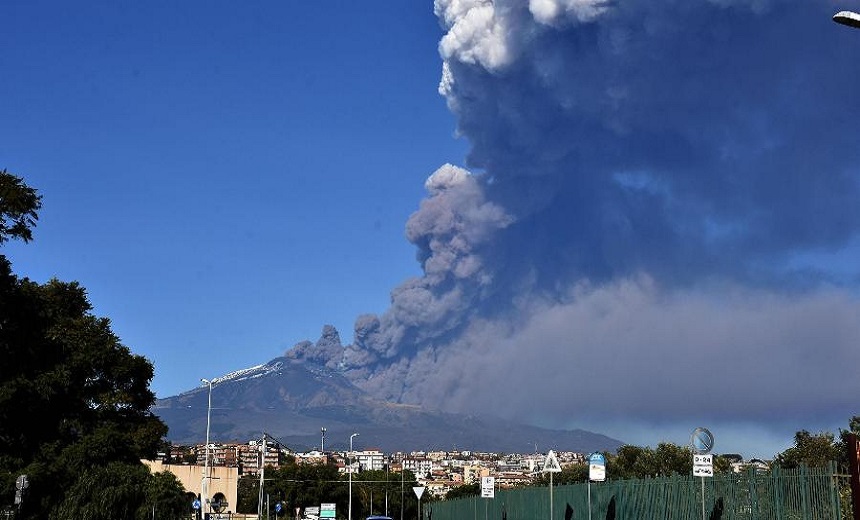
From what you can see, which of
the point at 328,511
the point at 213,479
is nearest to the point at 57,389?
the point at 328,511

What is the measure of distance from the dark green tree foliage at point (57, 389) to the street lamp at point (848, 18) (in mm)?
28550

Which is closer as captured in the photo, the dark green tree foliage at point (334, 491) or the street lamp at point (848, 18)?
the street lamp at point (848, 18)

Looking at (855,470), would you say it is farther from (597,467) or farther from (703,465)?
(597,467)

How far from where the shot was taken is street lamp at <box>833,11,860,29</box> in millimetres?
13539

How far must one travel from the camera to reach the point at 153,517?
Answer: 107ft

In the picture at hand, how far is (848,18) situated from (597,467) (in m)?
13.2

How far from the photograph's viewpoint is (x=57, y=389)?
41781 millimetres

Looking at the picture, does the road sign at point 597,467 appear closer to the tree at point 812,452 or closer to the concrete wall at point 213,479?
the tree at point 812,452

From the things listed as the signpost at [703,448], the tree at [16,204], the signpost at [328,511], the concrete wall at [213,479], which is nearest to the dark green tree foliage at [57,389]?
the tree at [16,204]

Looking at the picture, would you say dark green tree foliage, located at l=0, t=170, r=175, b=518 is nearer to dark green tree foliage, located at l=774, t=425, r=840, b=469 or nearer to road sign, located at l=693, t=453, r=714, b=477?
road sign, located at l=693, t=453, r=714, b=477

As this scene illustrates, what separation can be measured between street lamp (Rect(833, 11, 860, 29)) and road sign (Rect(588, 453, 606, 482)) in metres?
12.8

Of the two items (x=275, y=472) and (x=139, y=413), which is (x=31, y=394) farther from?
(x=275, y=472)

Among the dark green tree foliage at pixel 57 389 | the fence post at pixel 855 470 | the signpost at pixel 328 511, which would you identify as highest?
the dark green tree foliage at pixel 57 389

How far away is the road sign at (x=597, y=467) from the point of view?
929 inches
